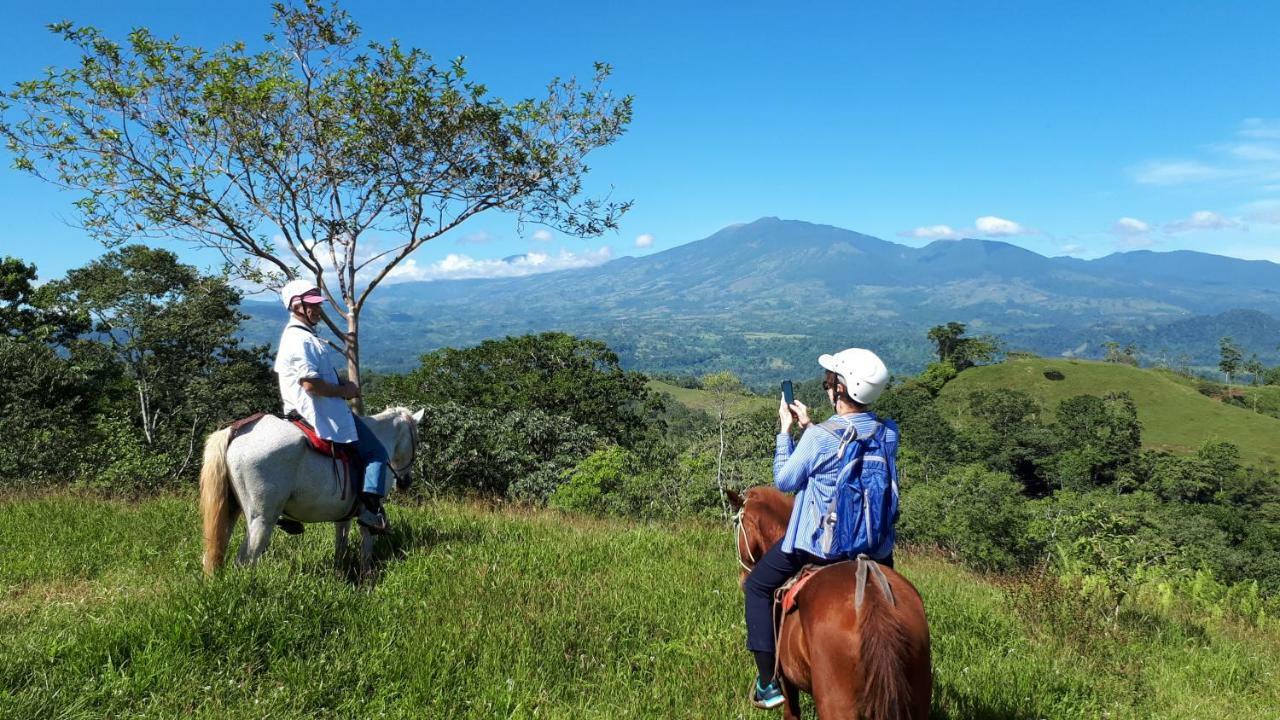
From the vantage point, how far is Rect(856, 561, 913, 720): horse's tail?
106 inches

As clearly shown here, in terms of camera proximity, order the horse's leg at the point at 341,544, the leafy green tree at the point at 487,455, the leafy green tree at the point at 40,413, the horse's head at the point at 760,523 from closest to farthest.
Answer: the horse's head at the point at 760,523 → the horse's leg at the point at 341,544 → the leafy green tree at the point at 40,413 → the leafy green tree at the point at 487,455

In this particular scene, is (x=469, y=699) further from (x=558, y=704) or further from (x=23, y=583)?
(x=23, y=583)

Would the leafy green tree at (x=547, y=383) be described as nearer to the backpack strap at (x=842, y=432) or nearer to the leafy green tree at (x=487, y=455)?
the leafy green tree at (x=487, y=455)

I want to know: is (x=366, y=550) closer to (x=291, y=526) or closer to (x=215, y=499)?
(x=291, y=526)

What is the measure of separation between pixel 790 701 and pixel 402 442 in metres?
4.23

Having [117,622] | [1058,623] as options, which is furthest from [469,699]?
→ [1058,623]

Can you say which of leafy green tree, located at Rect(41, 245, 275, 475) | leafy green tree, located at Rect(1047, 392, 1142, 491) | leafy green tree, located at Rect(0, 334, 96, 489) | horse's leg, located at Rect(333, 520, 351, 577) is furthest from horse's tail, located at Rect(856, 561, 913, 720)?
leafy green tree, located at Rect(1047, 392, 1142, 491)

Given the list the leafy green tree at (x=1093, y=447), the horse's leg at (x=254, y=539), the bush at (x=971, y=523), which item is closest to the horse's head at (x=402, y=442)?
the horse's leg at (x=254, y=539)

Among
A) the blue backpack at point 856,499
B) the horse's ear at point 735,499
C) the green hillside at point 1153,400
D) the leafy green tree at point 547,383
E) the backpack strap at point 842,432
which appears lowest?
the green hillside at point 1153,400

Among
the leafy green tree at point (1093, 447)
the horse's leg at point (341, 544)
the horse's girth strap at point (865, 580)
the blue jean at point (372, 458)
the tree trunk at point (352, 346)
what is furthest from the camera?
the leafy green tree at point (1093, 447)

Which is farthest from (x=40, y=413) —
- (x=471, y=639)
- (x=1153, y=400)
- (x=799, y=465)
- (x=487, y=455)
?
(x=1153, y=400)

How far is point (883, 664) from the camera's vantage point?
2715 millimetres

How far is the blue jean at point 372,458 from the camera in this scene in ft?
17.9

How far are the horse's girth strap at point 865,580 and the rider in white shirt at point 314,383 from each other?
3.83 m
